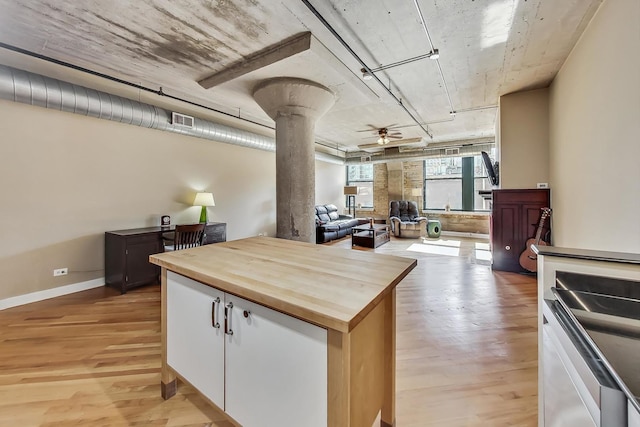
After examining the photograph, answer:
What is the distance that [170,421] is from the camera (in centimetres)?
143

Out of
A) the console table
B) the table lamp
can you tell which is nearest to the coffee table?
the table lamp

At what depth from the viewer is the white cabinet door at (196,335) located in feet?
4.17

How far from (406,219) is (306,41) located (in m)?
6.32

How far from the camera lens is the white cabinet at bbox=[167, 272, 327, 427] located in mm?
942

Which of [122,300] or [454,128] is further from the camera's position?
[454,128]

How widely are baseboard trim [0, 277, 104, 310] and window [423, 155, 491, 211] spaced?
825 centimetres

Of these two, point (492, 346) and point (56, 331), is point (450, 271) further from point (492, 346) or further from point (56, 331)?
point (56, 331)

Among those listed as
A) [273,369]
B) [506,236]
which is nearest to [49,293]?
[273,369]

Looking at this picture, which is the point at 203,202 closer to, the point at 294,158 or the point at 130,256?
the point at 130,256

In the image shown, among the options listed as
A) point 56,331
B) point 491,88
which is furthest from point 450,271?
point 56,331

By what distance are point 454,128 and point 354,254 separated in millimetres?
5742

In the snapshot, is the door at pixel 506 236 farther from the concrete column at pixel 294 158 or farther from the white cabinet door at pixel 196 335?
the white cabinet door at pixel 196 335

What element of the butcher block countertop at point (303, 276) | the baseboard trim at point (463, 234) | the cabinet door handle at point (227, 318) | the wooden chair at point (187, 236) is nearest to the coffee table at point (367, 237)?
the baseboard trim at point (463, 234)

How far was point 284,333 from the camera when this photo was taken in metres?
1.00
